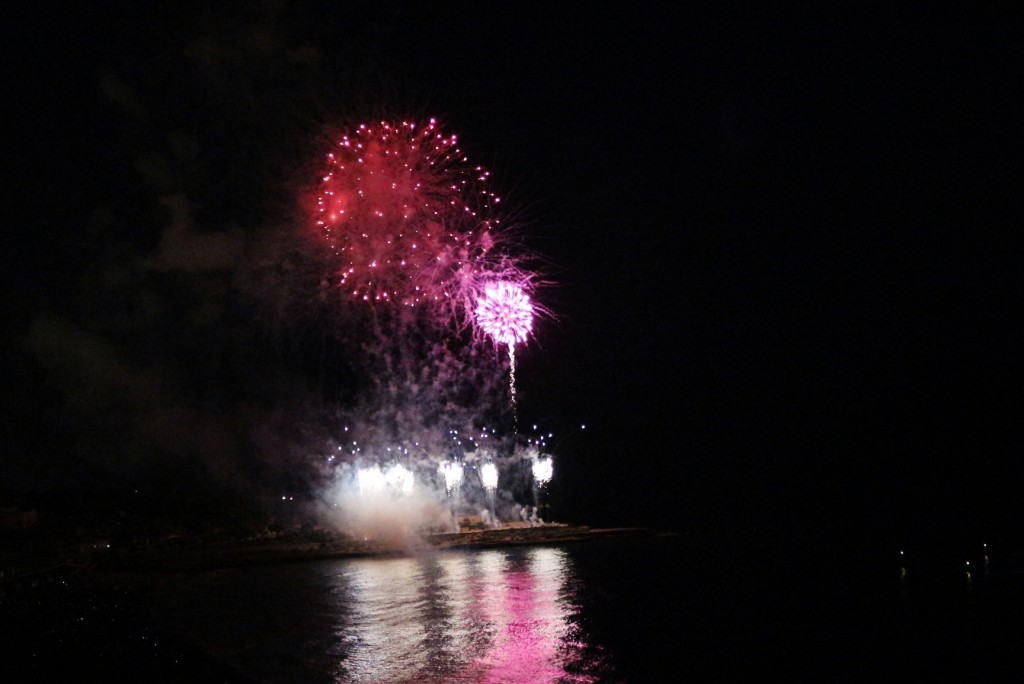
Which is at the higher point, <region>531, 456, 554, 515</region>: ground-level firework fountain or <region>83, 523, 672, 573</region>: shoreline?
<region>531, 456, 554, 515</region>: ground-level firework fountain

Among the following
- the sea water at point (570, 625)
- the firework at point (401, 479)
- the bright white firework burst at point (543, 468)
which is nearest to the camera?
the sea water at point (570, 625)

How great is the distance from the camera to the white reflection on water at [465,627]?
746cm

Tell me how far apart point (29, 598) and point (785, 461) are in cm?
3440

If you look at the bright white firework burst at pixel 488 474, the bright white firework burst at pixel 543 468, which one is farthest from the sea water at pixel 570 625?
the bright white firework burst at pixel 543 468

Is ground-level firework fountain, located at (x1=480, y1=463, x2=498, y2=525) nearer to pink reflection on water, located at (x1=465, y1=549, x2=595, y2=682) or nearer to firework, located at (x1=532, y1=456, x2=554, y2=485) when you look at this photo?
firework, located at (x1=532, y1=456, x2=554, y2=485)

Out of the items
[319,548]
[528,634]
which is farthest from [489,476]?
[528,634]

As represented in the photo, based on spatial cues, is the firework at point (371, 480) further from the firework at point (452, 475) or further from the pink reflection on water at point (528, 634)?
the pink reflection on water at point (528, 634)

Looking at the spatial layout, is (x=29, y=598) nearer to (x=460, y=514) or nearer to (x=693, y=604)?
(x=693, y=604)

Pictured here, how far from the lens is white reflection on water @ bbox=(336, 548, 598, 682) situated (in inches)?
294

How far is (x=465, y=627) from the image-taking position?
31.6 feet

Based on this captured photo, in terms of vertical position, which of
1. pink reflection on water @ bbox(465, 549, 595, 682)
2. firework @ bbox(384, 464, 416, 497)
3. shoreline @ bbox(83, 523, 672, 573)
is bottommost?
pink reflection on water @ bbox(465, 549, 595, 682)

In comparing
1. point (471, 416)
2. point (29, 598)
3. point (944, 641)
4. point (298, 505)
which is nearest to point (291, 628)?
point (29, 598)

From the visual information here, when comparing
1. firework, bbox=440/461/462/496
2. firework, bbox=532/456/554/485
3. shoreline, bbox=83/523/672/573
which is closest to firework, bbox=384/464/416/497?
firework, bbox=440/461/462/496

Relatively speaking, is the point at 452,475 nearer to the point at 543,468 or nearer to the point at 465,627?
the point at 543,468
